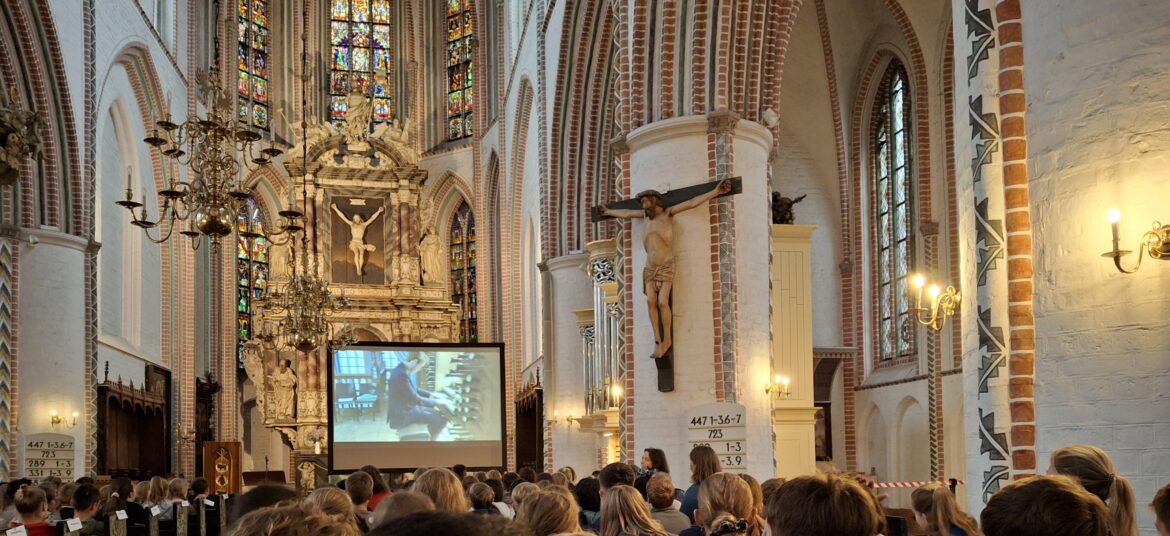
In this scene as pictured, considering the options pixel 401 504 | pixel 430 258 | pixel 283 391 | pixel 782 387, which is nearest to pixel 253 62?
pixel 430 258

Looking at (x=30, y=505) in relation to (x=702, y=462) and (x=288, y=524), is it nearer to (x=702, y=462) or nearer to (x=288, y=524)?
(x=702, y=462)

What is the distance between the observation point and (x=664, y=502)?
6977mm

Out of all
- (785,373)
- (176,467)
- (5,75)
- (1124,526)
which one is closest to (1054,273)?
(1124,526)

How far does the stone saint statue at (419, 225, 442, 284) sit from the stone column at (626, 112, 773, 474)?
780 inches

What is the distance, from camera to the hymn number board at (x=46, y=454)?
753 inches

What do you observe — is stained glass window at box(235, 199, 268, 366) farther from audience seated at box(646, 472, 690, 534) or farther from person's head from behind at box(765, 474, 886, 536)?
person's head from behind at box(765, 474, 886, 536)

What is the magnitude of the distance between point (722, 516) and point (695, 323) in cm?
914

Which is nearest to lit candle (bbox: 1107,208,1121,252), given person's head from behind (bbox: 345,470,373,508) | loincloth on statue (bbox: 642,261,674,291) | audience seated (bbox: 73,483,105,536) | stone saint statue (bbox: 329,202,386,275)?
person's head from behind (bbox: 345,470,373,508)

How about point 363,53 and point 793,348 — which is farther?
point 363,53

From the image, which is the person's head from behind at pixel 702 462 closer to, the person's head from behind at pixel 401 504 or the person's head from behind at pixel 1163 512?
the person's head from behind at pixel 401 504

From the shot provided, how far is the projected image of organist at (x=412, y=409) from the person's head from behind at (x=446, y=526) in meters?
17.2

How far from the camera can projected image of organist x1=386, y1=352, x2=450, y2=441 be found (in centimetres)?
1880

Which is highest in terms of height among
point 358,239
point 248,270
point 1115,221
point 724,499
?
point 358,239

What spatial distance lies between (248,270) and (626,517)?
3049 centimetres
